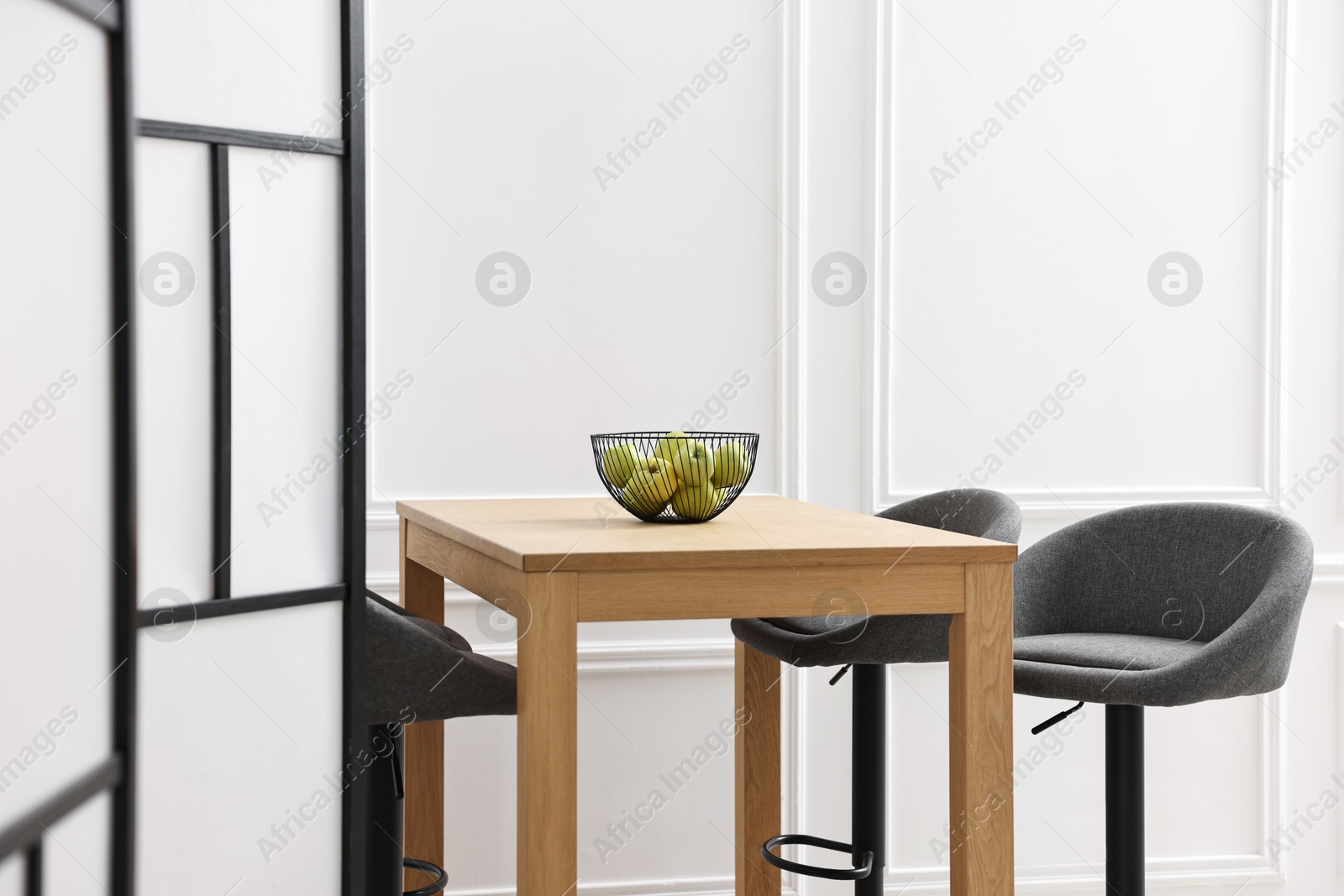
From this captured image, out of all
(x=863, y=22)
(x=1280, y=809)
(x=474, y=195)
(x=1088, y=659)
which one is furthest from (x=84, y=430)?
(x=1280, y=809)

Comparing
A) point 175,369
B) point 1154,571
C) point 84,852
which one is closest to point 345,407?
point 175,369

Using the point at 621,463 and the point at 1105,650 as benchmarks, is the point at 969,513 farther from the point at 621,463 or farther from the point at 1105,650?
the point at 621,463

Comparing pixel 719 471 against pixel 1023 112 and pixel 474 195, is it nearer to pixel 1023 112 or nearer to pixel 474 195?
pixel 474 195

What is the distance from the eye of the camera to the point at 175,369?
1304mm

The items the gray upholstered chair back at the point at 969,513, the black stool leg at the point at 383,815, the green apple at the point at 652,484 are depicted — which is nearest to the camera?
the black stool leg at the point at 383,815

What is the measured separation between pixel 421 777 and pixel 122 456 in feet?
4.24

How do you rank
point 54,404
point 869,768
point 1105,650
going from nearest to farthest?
1. point 54,404
2. point 1105,650
3. point 869,768

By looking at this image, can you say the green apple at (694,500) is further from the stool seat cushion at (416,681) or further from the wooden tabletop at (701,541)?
the stool seat cushion at (416,681)

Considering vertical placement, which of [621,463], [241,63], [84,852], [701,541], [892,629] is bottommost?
[84,852]

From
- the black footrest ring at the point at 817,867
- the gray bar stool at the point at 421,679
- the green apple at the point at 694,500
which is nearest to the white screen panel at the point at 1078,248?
the black footrest ring at the point at 817,867

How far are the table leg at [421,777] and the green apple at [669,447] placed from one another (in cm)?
69

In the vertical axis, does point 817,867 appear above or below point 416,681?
below

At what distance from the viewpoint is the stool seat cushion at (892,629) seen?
1.79 metres

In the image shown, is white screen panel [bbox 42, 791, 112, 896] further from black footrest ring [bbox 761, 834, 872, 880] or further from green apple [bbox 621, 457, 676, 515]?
black footrest ring [bbox 761, 834, 872, 880]
